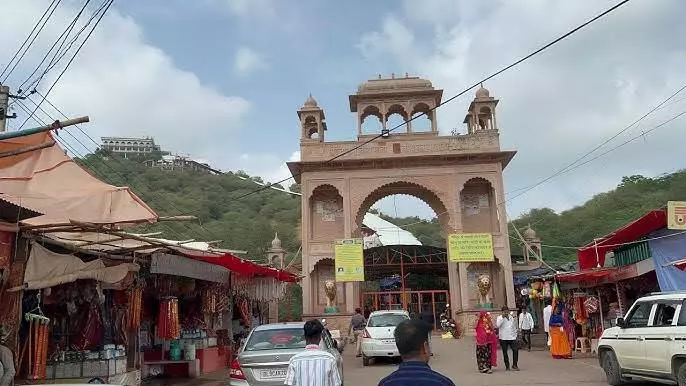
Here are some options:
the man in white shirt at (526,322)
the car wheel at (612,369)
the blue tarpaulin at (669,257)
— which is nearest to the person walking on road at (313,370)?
the car wheel at (612,369)

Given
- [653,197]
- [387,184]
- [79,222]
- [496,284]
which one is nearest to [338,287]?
[387,184]

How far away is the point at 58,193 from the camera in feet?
29.8

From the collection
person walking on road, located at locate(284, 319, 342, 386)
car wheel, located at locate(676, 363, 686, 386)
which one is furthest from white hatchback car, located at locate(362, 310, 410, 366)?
person walking on road, located at locate(284, 319, 342, 386)

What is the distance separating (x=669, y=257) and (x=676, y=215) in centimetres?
130

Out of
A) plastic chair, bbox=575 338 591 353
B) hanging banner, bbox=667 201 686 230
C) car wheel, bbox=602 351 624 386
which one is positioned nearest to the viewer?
car wheel, bbox=602 351 624 386

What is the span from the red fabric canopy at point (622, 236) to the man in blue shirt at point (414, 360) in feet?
34.9

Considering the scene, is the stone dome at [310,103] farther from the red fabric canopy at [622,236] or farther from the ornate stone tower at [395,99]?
the red fabric canopy at [622,236]

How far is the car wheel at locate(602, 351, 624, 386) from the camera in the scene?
9.81 metres

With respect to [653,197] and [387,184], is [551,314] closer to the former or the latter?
[387,184]

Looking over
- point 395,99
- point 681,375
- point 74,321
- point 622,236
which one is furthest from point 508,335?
point 395,99

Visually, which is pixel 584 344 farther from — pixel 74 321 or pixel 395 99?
pixel 395 99

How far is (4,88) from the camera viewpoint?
10594mm

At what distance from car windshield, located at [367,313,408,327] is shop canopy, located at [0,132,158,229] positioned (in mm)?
8412

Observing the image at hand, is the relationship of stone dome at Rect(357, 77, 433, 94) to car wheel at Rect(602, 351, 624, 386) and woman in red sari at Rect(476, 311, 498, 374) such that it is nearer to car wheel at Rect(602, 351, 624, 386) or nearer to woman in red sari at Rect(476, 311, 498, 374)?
woman in red sari at Rect(476, 311, 498, 374)
